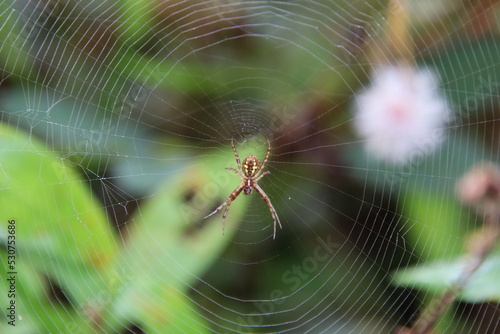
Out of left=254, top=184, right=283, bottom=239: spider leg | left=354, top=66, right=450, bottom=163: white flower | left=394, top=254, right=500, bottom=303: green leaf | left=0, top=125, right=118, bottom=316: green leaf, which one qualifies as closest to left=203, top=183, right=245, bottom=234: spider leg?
left=254, top=184, right=283, bottom=239: spider leg

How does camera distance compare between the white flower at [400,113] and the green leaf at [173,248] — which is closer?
the green leaf at [173,248]

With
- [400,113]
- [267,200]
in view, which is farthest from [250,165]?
[400,113]

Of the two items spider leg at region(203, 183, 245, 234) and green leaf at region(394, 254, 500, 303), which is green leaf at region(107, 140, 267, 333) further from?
green leaf at region(394, 254, 500, 303)

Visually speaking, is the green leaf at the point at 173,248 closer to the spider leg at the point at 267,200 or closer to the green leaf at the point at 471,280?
the spider leg at the point at 267,200

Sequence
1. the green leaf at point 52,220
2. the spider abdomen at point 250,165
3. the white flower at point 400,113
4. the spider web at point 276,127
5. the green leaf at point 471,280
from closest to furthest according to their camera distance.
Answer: the green leaf at point 471,280 → the green leaf at point 52,220 → the spider web at point 276,127 → the white flower at point 400,113 → the spider abdomen at point 250,165

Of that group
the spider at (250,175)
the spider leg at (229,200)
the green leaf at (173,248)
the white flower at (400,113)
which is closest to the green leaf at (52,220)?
the green leaf at (173,248)

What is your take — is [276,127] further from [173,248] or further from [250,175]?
[173,248]
